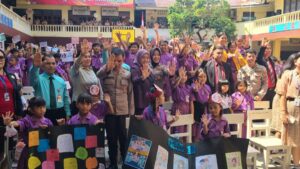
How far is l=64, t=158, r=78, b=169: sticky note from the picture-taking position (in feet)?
10.3

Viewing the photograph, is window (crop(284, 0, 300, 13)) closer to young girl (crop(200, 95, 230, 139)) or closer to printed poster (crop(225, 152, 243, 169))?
young girl (crop(200, 95, 230, 139))

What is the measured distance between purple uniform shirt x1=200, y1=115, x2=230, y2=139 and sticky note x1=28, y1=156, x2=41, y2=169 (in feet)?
5.09

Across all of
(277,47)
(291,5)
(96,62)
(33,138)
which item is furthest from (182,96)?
(291,5)

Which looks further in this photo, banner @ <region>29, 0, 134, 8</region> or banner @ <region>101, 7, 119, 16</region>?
banner @ <region>101, 7, 119, 16</region>

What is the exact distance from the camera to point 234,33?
81.3 ft

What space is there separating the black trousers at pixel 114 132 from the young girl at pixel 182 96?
0.85 meters

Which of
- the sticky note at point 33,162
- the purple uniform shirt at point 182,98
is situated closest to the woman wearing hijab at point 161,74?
the purple uniform shirt at point 182,98

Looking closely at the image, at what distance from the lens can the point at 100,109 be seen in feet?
13.2

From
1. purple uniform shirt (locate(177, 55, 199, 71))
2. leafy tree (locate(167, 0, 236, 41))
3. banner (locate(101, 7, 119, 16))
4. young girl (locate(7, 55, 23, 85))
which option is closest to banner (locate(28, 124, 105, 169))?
purple uniform shirt (locate(177, 55, 199, 71))

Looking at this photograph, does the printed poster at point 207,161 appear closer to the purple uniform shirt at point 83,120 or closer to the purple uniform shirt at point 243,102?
the purple uniform shirt at point 83,120

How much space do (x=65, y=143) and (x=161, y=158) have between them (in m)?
0.84

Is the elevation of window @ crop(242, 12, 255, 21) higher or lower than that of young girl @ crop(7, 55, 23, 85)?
higher

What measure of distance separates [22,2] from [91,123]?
2484 cm

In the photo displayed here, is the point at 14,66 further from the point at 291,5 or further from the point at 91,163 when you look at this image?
the point at 291,5
